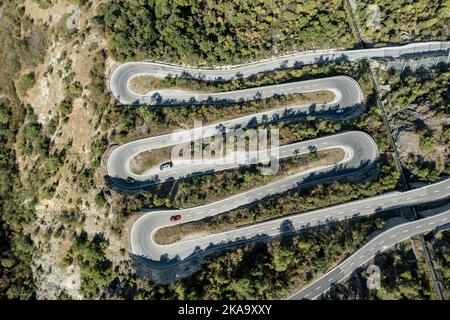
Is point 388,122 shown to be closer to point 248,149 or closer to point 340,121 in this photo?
point 340,121

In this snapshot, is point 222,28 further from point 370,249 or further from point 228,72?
point 370,249

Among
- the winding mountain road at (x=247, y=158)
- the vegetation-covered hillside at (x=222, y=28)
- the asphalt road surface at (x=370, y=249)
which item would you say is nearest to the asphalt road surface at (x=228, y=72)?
the winding mountain road at (x=247, y=158)

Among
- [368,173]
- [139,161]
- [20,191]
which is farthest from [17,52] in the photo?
[368,173]

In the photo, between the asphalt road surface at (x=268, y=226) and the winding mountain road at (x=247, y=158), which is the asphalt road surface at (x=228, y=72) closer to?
the winding mountain road at (x=247, y=158)

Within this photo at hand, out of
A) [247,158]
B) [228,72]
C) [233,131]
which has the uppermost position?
[228,72]

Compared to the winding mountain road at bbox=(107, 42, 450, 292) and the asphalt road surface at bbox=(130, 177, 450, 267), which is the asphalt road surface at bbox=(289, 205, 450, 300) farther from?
the asphalt road surface at bbox=(130, 177, 450, 267)

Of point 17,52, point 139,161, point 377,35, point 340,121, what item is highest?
point 17,52

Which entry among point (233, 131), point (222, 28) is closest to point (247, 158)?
point (233, 131)

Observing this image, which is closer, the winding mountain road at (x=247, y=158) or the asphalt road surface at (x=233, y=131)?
the winding mountain road at (x=247, y=158)
